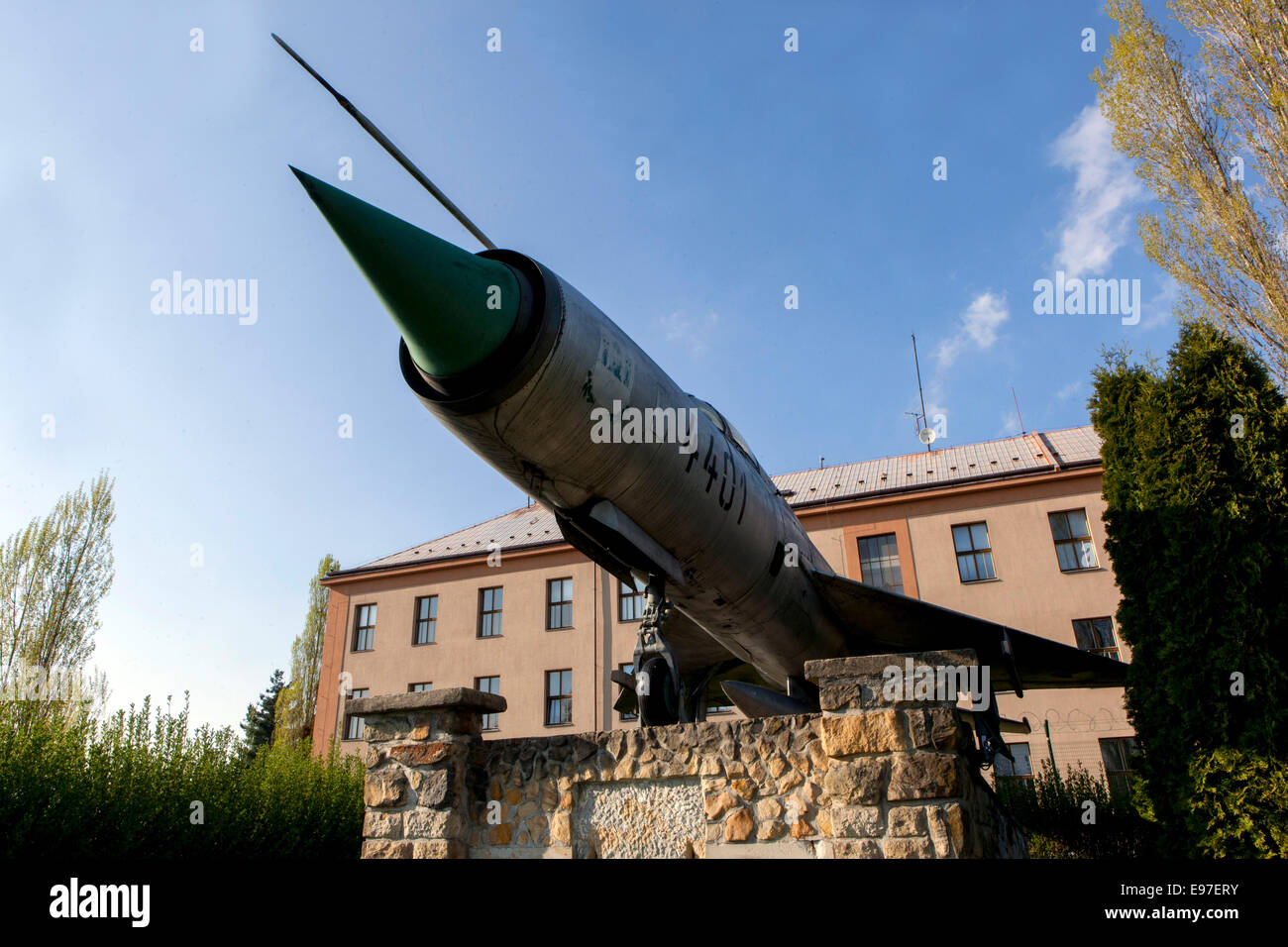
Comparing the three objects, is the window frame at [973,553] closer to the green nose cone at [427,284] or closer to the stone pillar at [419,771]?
the stone pillar at [419,771]

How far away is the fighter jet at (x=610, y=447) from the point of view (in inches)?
137

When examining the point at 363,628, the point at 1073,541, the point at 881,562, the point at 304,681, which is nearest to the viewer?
the point at 1073,541

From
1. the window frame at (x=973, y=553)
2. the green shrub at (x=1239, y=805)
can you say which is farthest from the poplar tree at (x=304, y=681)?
the green shrub at (x=1239, y=805)

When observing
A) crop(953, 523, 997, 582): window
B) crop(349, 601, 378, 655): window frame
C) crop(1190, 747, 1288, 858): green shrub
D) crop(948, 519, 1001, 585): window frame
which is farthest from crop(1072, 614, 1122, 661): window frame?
crop(349, 601, 378, 655): window frame

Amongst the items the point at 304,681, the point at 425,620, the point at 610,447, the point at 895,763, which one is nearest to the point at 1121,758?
the point at 895,763

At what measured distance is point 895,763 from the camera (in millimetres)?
3553

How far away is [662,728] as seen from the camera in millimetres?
4055

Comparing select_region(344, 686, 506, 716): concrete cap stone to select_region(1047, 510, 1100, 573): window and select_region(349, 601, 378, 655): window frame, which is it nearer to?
select_region(1047, 510, 1100, 573): window

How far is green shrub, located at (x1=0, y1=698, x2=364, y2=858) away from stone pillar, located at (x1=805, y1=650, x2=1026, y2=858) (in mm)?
6883

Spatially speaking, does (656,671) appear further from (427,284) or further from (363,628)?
(363,628)

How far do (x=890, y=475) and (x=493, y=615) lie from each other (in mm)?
11431
